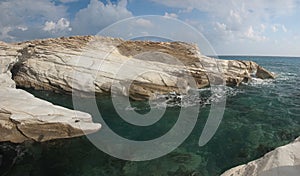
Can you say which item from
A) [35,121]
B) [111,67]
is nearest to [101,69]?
[111,67]

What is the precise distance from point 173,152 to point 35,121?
6320 millimetres

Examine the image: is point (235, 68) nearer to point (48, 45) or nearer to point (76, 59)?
point (76, 59)

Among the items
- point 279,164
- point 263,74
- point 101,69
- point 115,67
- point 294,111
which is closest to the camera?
point 279,164

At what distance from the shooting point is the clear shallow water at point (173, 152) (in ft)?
30.8

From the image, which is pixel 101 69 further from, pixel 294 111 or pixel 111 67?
pixel 294 111

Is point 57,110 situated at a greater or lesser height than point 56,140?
greater

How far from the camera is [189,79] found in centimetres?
2300

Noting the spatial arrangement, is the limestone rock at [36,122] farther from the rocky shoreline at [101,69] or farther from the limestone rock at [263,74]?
the limestone rock at [263,74]

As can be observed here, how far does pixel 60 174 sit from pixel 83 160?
1.17 m

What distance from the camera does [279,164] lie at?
4.71m

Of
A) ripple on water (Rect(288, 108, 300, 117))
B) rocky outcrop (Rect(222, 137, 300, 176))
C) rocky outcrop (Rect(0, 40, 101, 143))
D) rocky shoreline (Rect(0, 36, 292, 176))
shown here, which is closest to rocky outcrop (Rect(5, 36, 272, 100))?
rocky shoreline (Rect(0, 36, 292, 176))

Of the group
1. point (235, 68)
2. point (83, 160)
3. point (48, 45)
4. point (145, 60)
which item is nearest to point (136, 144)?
point (83, 160)

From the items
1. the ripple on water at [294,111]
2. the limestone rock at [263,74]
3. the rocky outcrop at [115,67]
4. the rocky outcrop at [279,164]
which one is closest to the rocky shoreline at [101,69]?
the rocky outcrop at [115,67]

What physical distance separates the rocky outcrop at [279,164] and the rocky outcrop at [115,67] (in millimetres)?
14299
